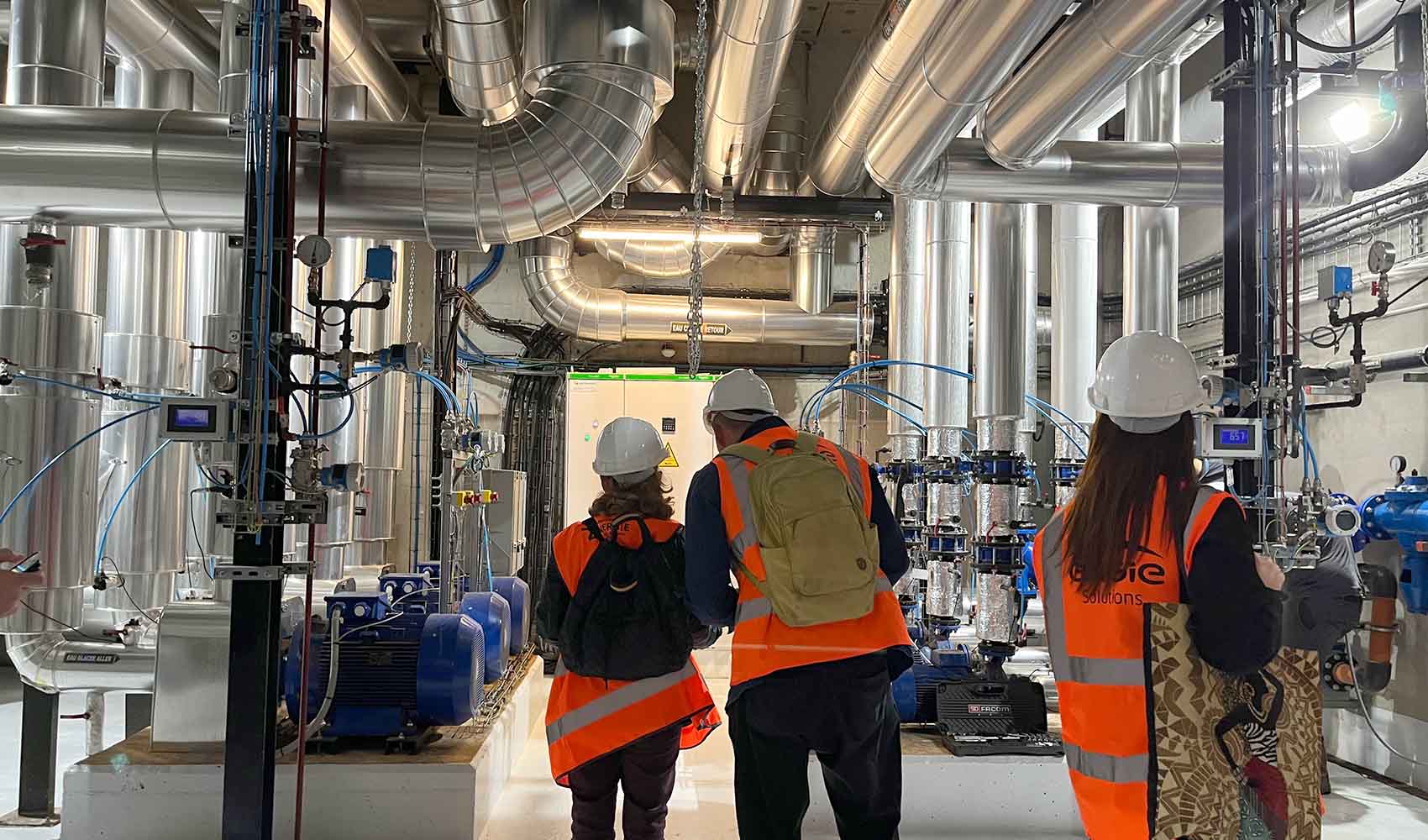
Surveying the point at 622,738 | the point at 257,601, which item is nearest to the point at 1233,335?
the point at 622,738

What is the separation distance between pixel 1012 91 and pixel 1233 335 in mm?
1375

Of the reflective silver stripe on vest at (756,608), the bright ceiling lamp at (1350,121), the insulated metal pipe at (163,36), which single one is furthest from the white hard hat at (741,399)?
the bright ceiling lamp at (1350,121)

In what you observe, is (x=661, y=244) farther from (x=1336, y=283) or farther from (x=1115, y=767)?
(x=1115, y=767)

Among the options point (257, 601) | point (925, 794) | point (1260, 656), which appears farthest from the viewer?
point (925, 794)

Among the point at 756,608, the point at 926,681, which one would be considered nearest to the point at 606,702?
the point at 756,608

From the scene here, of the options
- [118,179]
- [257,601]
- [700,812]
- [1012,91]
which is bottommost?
[700,812]

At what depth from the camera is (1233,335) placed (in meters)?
3.29

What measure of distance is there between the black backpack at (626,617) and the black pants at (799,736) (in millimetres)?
336

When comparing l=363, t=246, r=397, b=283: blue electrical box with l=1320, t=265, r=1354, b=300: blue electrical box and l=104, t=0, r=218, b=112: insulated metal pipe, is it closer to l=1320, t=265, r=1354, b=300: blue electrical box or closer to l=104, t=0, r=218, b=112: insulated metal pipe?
l=104, t=0, r=218, b=112: insulated metal pipe

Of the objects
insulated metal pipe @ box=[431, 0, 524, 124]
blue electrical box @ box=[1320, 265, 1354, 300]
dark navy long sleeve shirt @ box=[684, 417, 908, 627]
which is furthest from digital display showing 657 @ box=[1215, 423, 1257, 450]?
insulated metal pipe @ box=[431, 0, 524, 124]

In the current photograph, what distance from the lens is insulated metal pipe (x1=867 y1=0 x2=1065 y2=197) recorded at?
10.6 ft

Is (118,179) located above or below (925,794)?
above

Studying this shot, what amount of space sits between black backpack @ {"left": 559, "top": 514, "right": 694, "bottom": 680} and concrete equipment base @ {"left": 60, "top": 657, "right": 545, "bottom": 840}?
1292 millimetres

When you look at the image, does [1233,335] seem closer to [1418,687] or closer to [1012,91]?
[1012,91]
